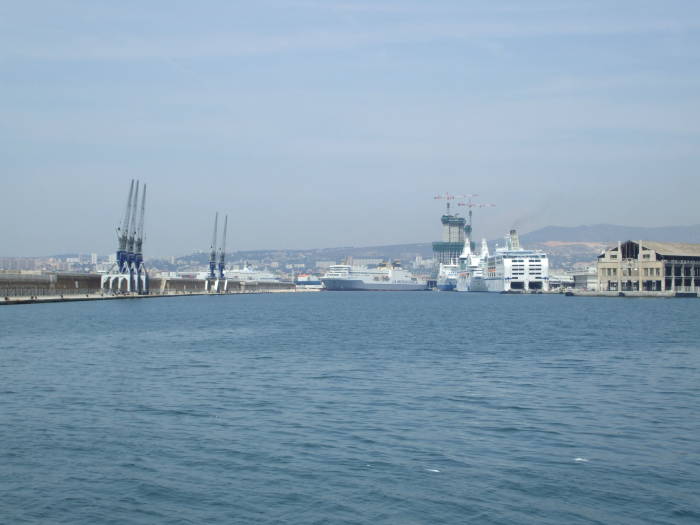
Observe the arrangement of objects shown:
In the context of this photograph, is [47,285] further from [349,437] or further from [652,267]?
[349,437]

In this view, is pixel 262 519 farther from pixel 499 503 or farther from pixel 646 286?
pixel 646 286

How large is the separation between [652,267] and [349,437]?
137 metres

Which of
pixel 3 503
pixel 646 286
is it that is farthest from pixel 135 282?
pixel 3 503

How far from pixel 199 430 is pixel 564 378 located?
15410mm

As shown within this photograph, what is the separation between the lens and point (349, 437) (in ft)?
60.7

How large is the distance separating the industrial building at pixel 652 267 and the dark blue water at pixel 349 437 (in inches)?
4439

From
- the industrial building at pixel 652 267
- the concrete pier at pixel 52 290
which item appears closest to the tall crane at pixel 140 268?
the concrete pier at pixel 52 290

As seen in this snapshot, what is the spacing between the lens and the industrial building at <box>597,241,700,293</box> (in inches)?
5600

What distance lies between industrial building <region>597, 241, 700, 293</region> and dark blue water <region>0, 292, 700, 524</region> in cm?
11274

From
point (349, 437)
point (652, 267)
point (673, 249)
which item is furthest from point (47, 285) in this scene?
point (349, 437)

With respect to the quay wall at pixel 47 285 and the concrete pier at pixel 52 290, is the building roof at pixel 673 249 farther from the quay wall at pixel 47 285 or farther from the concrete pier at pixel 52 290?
the quay wall at pixel 47 285

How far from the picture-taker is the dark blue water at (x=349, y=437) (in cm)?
1324

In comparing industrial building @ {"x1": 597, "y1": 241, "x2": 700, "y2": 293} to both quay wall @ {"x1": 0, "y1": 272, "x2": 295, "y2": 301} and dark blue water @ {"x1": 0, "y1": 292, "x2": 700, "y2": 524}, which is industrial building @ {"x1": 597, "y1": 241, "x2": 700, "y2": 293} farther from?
dark blue water @ {"x1": 0, "y1": 292, "x2": 700, "y2": 524}

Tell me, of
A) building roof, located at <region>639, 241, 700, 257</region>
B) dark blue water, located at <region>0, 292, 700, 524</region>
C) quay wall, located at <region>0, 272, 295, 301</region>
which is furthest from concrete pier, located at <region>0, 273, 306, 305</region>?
building roof, located at <region>639, 241, 700, 257</region>
